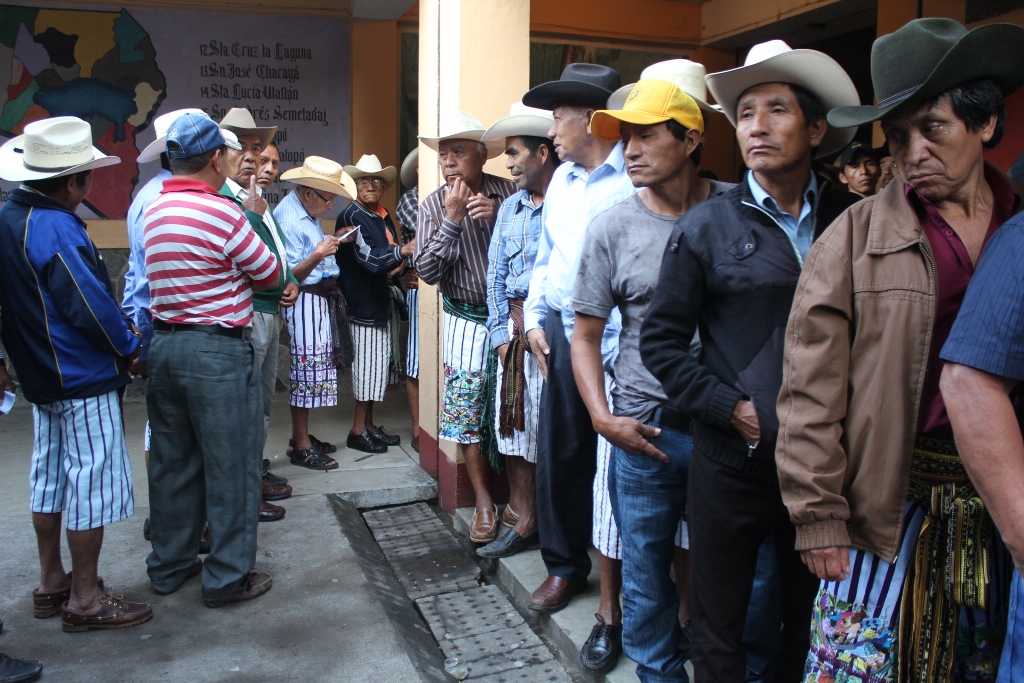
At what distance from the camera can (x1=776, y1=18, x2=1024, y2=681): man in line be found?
1767 millimetres

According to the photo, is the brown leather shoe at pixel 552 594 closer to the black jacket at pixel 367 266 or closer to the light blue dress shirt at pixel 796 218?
the light blue dress shirt at pixel 796 218

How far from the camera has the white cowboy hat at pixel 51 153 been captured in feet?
10.9

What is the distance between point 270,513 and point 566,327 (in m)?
2.18

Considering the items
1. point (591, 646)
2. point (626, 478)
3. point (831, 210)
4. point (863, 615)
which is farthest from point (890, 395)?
point (591, 646)

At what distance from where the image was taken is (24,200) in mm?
3350

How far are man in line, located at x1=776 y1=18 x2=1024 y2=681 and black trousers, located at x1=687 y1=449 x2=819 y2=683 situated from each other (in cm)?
28

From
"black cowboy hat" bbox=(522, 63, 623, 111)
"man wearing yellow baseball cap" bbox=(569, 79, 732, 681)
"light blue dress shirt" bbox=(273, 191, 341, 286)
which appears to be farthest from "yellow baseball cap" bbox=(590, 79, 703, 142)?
"light blue dress shirt" bbox=(273, 191, 341, 286)

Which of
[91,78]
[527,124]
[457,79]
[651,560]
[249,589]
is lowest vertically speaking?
[249,589]

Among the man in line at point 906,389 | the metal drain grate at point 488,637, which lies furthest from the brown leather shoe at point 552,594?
the man in line at point 906,389

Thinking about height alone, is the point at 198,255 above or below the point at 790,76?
below

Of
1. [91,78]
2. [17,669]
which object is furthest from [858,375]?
[91,78]

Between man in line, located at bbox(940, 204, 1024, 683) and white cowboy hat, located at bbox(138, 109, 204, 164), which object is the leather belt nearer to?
white cowboy hat, located at bbox(138, 109, 204, 164)

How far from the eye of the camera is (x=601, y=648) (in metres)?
3.13

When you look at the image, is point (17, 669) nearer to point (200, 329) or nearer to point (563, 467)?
point (200, 329)
